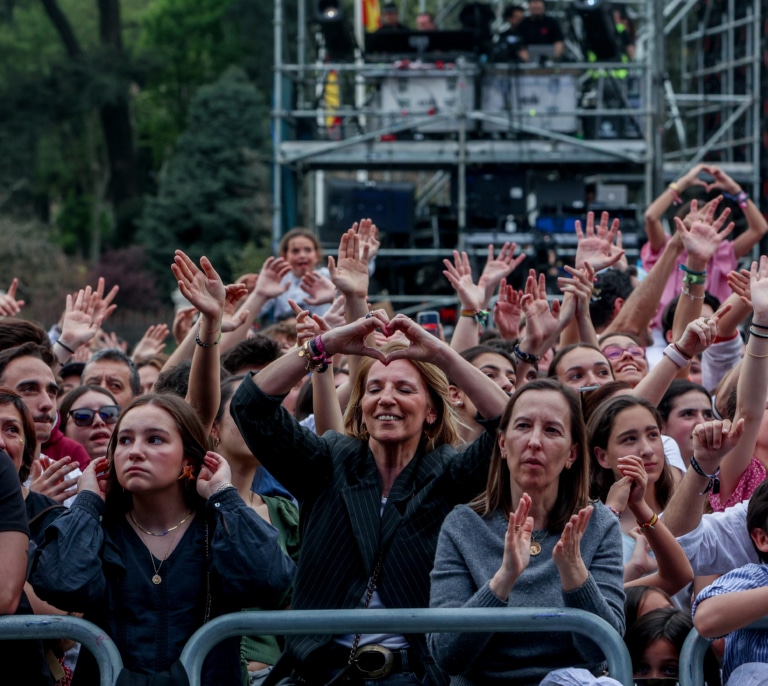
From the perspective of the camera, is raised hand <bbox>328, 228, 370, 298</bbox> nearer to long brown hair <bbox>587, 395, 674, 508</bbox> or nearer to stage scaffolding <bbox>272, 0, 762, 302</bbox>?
long brown hair <bbox>587, 395, 674, 508</bbox>

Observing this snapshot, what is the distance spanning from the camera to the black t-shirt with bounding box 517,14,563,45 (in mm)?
14289

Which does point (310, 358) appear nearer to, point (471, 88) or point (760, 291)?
point (760, 291)

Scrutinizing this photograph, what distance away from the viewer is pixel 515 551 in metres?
3.64

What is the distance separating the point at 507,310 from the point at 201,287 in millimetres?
1915

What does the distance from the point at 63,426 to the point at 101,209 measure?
1607 inches

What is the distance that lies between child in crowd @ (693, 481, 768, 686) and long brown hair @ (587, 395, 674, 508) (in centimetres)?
80

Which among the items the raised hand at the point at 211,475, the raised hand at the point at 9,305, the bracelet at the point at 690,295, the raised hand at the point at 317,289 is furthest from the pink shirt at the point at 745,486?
the raised hand at the point at 9,305

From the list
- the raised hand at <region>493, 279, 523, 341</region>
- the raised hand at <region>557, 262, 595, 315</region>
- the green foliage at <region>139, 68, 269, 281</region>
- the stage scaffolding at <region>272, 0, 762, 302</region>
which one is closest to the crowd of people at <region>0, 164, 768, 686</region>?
the raised hand at <region>557, 262, 595, 315</region>

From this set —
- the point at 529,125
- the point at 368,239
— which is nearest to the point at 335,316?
the point at 368,239

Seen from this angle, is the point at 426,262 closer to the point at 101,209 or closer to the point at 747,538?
the point at 747,538

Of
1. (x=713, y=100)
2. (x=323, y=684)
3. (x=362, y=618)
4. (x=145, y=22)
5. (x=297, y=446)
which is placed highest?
(x=145, y=22)

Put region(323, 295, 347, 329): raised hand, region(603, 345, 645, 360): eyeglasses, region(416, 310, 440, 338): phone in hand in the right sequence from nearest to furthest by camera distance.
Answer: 1. region(323, 295, 347, 329): raised hand
2. region(603, 345, 645, 360): eyeglasses
3. region(416, 310, 440, 338): phone in hand

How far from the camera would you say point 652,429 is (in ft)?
15.8

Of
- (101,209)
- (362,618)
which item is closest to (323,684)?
(362,618)
